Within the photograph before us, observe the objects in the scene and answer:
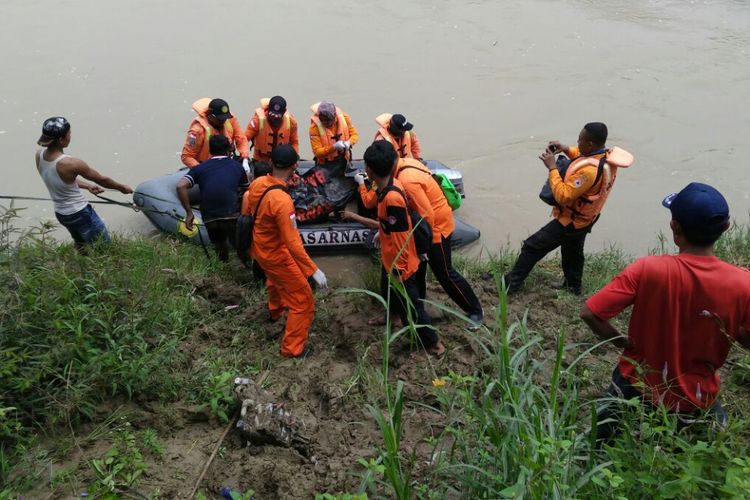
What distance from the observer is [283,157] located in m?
4.08

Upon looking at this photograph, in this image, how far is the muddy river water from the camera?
26.6 feet

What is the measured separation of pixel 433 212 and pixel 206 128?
2.97 m

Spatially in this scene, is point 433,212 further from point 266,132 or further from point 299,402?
point 266,132

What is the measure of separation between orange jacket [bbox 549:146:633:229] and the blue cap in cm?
192

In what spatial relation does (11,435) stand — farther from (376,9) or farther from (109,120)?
(376,9)

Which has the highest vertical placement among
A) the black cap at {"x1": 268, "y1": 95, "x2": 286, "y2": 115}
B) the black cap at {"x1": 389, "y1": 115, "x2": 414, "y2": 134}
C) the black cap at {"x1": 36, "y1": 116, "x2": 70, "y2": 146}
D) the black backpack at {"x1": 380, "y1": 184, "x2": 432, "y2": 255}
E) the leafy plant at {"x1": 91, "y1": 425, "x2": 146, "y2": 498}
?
the black cap at {"x1": 36, "y1": 116, "x2": 70, "y2": 146}

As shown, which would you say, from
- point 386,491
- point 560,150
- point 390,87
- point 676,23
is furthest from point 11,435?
point 676,23

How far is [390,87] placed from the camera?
33.3 ft

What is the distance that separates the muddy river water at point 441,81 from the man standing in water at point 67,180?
6.59 feet

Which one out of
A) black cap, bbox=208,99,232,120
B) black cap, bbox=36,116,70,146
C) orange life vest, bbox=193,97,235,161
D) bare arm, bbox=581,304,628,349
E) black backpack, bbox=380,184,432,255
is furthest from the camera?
orange life vest, bbox=193,97,235,161

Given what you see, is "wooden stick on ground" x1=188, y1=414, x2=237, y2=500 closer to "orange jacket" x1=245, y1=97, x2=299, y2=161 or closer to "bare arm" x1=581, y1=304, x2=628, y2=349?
"bare arm" x1=581, y1=304, x2=628, y2=349

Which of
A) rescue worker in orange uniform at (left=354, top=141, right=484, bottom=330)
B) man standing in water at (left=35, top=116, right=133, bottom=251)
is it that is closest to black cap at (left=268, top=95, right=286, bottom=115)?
man standing in water at (left=35, top=116, right=133, bottom=251)

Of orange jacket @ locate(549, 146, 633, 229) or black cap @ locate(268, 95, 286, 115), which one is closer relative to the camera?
orange jacket @ locate(549, 146, 633, 229)

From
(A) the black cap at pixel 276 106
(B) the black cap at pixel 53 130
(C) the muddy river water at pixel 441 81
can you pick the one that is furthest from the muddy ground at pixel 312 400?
(A) the black cap at pixel 276 106
